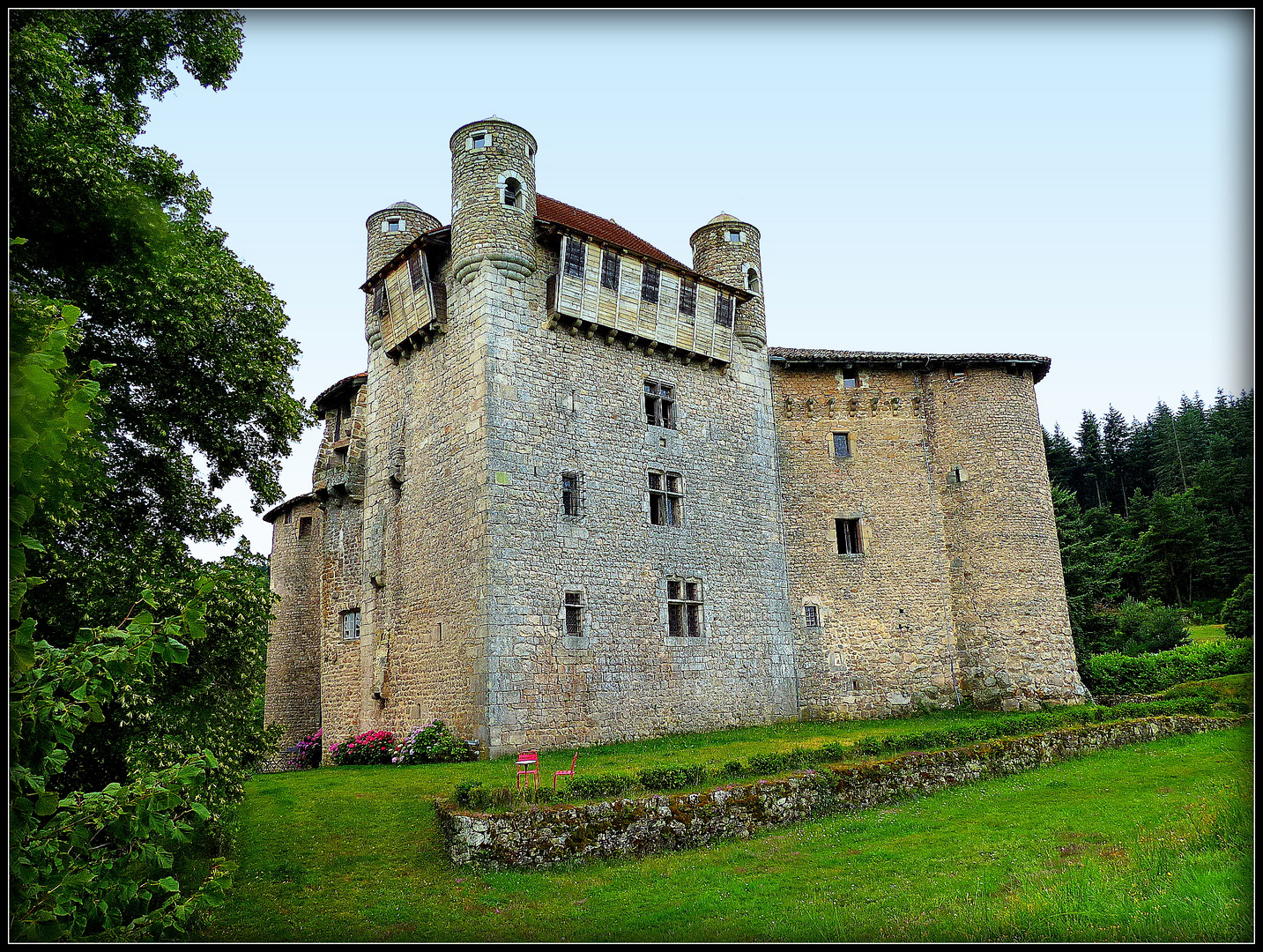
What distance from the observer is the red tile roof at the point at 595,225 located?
985 inches

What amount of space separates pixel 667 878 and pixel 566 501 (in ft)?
41.0

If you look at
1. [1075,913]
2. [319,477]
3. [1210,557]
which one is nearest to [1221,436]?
[1210,557]

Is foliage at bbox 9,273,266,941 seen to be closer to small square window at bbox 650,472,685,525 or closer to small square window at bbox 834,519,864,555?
small square window at bbox 650,472,685,525

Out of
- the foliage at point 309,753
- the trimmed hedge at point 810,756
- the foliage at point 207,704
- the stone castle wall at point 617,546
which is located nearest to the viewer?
the foliage at point 207,704

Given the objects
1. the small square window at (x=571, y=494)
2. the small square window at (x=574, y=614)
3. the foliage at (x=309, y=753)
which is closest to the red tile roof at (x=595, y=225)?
the small square window at (x=571, y=494)

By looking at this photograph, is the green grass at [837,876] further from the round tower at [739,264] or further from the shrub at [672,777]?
the round tower at [739,264]

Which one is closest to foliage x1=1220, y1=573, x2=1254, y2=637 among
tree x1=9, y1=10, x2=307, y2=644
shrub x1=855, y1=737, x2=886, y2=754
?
shrub x1=855, y1=737, x2=886, y2=754

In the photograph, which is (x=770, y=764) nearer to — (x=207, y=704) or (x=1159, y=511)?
(x=207, y=704)

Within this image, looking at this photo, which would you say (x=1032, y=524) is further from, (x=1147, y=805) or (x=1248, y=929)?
(x=1248, y=929)

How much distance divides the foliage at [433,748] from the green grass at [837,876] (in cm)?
319

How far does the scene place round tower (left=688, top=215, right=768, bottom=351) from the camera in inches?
1091

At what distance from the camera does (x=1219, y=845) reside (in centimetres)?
870

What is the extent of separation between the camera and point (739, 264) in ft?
91.8

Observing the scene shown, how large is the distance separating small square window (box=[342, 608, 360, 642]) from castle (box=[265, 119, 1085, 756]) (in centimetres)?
8
